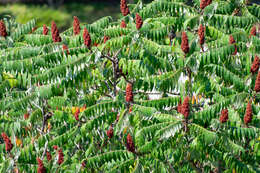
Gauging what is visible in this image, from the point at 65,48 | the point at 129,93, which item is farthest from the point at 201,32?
the point at 65,48

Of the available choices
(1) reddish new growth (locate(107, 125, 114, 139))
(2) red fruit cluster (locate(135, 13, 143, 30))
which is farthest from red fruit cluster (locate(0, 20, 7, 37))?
(1) reddish new growth (locate(107, 125, 114, 139))

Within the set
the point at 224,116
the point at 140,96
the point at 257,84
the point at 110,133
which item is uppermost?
the point at 257,84

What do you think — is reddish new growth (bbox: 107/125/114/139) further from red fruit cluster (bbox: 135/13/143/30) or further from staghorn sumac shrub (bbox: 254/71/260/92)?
staghorn sumac shrub (bbox: 254/71/260/92)

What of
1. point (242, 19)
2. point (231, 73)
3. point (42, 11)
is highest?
point (242, 19)

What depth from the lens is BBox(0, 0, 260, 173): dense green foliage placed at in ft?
19.7

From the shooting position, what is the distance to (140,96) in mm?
7406

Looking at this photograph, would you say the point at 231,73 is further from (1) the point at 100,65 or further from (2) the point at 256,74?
(1) the point at 100,65

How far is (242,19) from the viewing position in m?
7.04

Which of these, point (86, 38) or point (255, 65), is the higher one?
point (86, 38)

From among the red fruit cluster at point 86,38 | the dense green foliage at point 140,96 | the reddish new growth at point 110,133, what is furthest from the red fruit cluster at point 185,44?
the reddish new growth at point 110,133

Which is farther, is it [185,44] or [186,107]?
[185,44]

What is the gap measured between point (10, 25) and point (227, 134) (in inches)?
178

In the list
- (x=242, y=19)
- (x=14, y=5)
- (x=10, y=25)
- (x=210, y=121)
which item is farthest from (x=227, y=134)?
(x=14, y=5)

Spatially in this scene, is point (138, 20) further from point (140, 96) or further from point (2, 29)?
point (2, 29)
